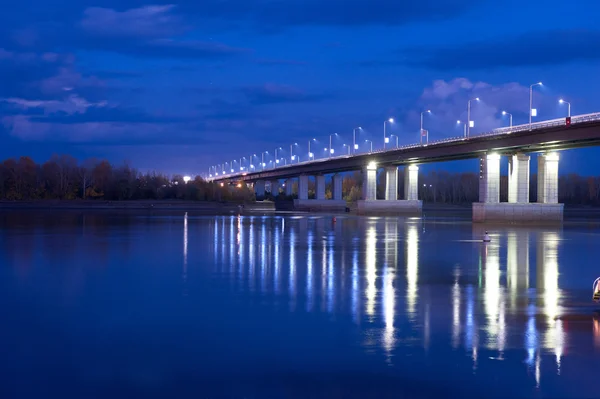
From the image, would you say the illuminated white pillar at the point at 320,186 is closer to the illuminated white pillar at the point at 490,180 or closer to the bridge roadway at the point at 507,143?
the bridge roadway at the point at 507,143

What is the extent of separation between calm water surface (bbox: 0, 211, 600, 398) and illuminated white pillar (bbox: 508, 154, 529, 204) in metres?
63.0

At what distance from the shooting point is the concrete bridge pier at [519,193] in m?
84.4

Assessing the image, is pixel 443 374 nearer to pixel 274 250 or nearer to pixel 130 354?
pixel 130 354

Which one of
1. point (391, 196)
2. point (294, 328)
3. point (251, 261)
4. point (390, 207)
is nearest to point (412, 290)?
point (294, 328)

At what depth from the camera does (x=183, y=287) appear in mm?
20750

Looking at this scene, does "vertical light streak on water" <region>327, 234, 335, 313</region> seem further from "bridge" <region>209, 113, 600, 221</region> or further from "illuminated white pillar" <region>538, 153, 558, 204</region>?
"illuminated white pillar" <region>538, 153, 558, 204</region>

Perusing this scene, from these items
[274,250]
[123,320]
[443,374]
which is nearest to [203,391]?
[443,374]

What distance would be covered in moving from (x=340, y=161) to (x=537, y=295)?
130 metres

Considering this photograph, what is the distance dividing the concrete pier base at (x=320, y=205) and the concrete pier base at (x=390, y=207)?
79.8 ft

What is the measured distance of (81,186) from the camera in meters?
171

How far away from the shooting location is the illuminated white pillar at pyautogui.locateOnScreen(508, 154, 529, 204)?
9019cm

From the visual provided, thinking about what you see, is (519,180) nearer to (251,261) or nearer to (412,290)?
(251,261)

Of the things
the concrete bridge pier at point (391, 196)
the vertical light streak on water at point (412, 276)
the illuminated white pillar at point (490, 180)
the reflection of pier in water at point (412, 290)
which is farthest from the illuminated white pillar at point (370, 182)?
the reflection of pier in water at point (412, 290)

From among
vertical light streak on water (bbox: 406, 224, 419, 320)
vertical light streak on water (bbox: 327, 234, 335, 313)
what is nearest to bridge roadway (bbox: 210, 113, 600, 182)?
vertical light streak on water (bbox: 406, 224, 419, 320)
